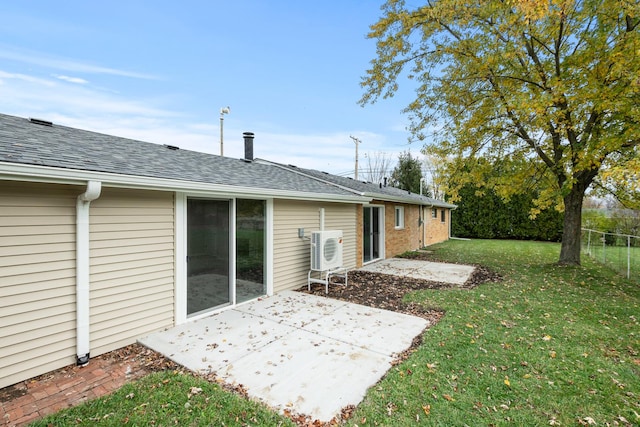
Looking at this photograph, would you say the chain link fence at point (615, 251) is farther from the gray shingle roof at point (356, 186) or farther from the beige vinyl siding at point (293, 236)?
the beige vinyl siding at point (293, 236)

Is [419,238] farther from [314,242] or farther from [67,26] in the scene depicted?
[67,26]

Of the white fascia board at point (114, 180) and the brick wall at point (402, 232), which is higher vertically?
the white fascia board at point (114, 180)

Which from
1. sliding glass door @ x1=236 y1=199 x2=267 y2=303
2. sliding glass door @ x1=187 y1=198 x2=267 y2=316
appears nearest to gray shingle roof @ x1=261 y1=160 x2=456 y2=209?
sliding glass door @ x1=236 y1=199 x2=267 y2=303

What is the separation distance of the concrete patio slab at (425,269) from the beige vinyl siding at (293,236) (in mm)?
2446

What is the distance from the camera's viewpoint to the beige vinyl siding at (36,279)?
325cm

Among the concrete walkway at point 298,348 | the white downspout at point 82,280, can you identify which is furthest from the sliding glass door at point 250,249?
the white downspout at point 82,280

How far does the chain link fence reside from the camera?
8864mm

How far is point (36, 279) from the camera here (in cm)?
345

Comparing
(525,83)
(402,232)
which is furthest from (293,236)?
(525,83)

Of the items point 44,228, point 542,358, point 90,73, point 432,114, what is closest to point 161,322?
point 44,228

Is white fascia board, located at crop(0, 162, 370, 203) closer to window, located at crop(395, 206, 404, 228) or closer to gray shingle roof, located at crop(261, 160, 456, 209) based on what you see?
gray shingle roof, located at crop(261, 160, 456, 209)

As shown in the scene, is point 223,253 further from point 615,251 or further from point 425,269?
point 615,251

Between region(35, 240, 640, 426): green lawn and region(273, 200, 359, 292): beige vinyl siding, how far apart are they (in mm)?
3450

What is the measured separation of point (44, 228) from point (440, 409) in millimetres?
4547
